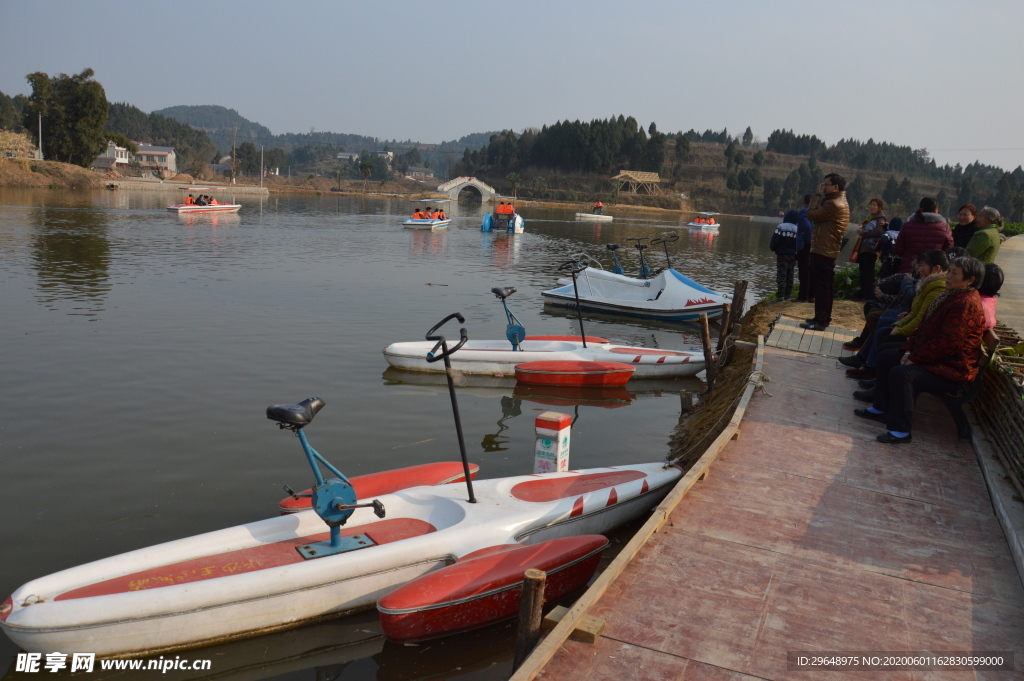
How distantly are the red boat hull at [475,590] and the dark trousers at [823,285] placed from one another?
26.6ft

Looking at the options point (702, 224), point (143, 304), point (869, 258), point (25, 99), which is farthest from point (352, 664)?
point (25, 99)

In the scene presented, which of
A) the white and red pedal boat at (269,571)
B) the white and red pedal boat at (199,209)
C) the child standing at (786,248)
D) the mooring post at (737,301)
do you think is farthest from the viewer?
the white and red pedal boat at (199,209)

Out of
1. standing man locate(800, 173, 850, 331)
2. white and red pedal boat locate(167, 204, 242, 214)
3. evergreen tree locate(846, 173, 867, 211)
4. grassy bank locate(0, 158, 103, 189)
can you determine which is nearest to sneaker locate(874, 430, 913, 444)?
standing man locate(800, 173, 850, 331)

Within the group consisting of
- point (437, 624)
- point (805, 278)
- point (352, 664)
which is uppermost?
point (805, 278)

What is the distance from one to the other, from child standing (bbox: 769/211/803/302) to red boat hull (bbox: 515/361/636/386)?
6303 mm

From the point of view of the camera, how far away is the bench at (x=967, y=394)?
24.0 ft

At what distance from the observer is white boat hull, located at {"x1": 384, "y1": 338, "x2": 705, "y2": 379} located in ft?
43.4

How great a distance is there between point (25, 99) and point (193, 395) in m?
97.4

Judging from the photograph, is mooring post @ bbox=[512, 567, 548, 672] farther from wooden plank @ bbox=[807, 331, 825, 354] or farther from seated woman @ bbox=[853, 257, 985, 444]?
wooden plank @ bbox=[807, 331, 825, 354]

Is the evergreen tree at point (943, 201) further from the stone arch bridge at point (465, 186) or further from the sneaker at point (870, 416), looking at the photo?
the sneaker at point (870, 416)

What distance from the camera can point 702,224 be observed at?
6719 cm

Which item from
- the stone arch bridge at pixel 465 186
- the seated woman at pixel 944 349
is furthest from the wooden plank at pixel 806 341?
the stone arch bridge at pixel 465 186

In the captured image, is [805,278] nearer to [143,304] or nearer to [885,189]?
[143,304]

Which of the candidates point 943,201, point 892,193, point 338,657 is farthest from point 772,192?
point 338,657
